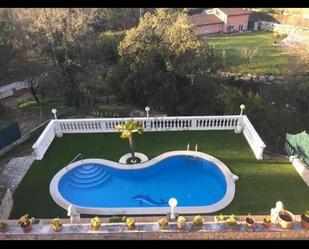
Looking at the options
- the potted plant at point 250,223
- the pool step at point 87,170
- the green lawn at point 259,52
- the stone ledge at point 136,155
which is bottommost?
the green lawn at point 259,52

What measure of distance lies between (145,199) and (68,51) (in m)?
12.4

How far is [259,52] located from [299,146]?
3321 cm

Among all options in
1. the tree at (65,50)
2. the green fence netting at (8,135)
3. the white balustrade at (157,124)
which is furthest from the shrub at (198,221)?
the tree at (65,50)

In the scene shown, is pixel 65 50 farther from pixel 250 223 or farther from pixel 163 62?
pixel 250 223

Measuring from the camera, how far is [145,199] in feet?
43.5

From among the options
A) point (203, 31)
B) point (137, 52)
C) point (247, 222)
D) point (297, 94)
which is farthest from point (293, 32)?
point (247, 222)

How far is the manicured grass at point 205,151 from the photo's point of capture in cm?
1202

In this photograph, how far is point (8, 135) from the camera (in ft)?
54.0

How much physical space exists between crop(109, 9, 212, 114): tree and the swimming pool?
544 cm

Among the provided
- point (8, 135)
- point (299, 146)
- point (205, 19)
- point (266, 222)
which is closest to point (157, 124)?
point (299, 146)

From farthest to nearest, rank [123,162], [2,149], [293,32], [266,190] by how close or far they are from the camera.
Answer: [293,32] → [2,149] → [123,162] → [266,190]

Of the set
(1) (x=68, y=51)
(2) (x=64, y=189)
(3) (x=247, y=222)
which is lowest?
(2) (x=64, y=189)

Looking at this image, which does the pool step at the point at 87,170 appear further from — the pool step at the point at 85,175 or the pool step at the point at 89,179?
the pool step at the point at 89,179

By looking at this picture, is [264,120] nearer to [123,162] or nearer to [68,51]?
[123,162]
